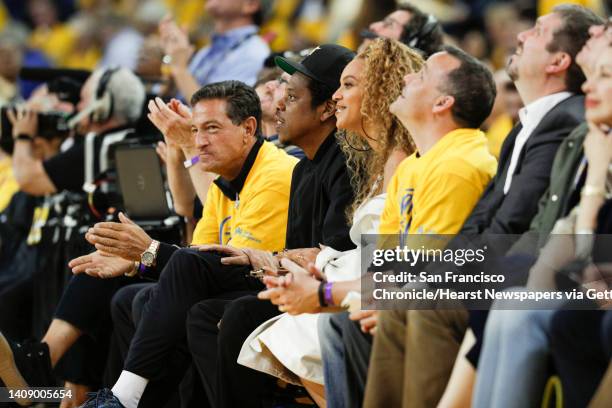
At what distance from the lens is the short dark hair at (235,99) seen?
5.21m

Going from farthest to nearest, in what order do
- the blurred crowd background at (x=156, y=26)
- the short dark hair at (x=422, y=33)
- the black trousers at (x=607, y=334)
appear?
the blurred crowd background at (x=156, y=26), the short dark hair at (x=422, y=33), the black trousers at (x=607, y=334)

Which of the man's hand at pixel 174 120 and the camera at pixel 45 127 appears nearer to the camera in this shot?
the man's hand at pixel 174 120

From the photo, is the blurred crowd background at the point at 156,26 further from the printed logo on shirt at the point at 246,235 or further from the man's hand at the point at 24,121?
the printed logo on shirt at the point at 246,235

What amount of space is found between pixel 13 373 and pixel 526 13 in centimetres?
447

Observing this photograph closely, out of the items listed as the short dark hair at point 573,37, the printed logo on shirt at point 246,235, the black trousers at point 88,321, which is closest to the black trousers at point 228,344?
the printed logo on shirt at point 246,235

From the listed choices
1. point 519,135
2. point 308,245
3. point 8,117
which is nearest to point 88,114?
point 8,117

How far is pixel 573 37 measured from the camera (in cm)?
392

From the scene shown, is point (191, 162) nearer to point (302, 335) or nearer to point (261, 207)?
point (261, 207)

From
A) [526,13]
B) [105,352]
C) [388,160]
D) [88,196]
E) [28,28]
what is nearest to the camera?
[388,160]

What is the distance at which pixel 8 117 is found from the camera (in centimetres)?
746

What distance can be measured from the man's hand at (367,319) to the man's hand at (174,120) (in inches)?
78.2

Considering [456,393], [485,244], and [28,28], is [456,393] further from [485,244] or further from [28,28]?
[28,28]

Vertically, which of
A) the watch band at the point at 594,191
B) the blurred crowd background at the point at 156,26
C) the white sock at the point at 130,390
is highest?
the blurred crowd background at the point at 156,26

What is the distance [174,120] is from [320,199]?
1.02m
